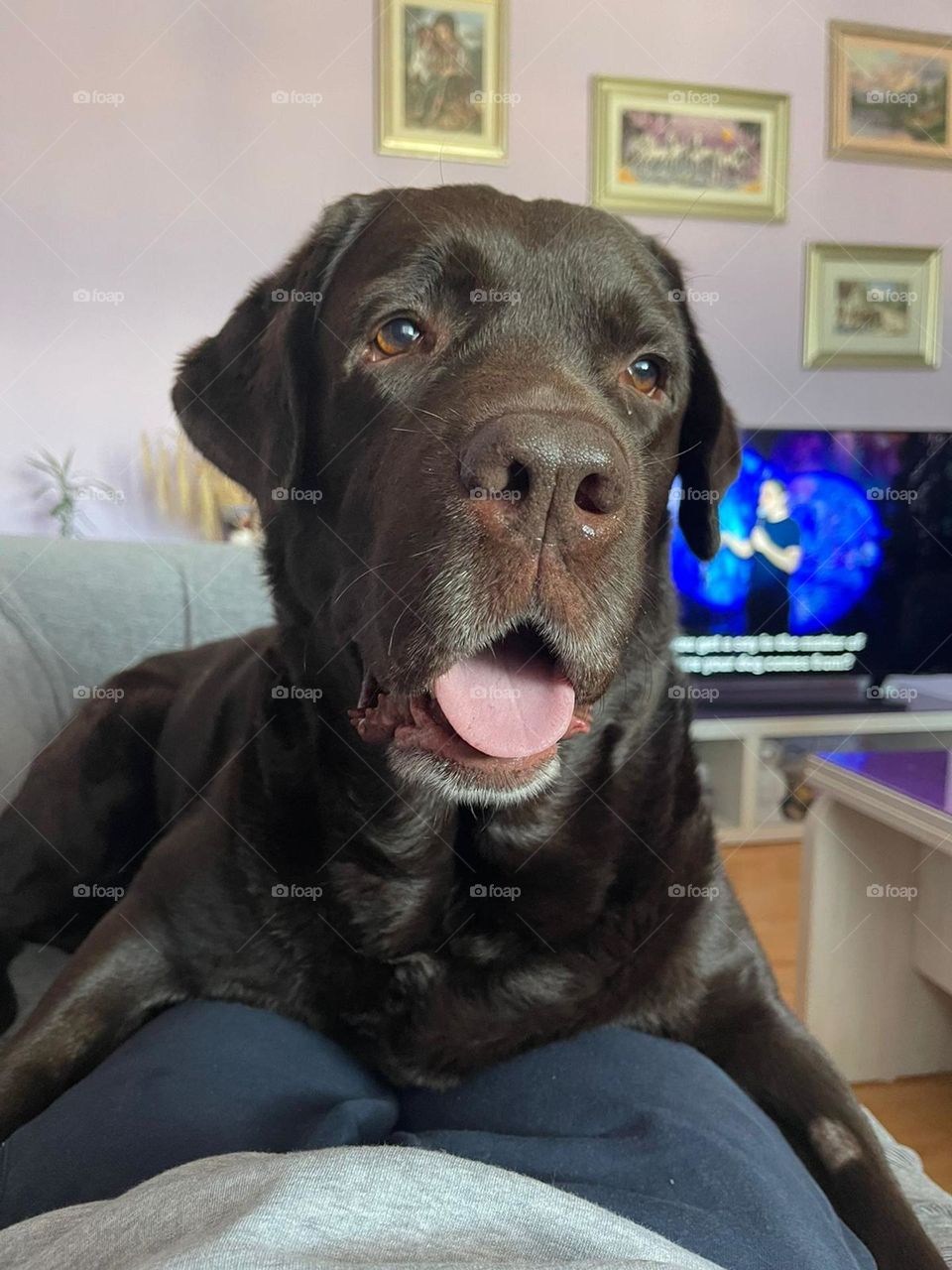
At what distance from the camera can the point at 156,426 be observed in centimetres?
341

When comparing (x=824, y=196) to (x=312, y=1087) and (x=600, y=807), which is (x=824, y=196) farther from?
(x=312, y=1087)

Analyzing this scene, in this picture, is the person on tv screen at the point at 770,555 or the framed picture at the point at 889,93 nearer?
the person on tv screen at the point at 770,555

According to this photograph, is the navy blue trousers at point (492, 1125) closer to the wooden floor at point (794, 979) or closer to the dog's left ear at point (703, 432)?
the wooden floor at point (794, 979)

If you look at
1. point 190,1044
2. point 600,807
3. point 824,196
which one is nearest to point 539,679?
point 600,807

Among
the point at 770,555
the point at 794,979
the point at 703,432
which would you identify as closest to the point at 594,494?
the point at 703,432

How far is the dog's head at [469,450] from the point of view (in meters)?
0.87

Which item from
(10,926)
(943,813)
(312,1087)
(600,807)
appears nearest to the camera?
(312,1087)

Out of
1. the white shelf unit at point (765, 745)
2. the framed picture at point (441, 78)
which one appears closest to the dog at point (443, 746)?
the white shelf unit at point (765, 745)

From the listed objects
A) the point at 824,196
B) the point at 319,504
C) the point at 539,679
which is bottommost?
the point at 539,679

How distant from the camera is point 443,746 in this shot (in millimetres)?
943

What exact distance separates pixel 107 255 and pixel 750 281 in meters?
2.60

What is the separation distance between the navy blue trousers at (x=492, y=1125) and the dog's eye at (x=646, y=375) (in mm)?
783

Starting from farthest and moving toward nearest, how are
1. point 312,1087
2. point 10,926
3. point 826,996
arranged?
point 826,996 < point 10,926 < point 312,1087

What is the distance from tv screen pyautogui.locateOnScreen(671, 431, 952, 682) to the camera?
3.55 m
